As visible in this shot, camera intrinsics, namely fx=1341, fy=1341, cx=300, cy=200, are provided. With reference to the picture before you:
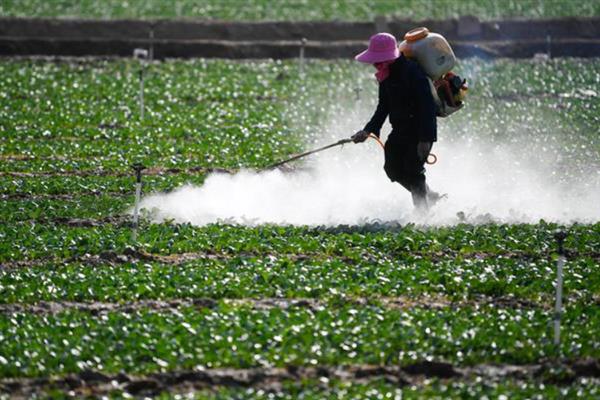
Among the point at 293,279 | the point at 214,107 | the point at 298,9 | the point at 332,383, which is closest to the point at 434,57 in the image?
the point at 293,279

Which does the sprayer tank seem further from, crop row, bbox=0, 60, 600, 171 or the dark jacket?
crop row, bbox=0, 60, 600, 171

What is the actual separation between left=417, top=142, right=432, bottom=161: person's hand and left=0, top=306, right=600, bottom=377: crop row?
3.67 metres

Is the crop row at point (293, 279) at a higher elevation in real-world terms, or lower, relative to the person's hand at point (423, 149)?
lower

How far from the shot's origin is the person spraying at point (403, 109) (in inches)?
579

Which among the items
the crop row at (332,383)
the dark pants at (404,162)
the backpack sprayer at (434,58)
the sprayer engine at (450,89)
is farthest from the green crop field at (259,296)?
the backpack sprayer at (434,58)

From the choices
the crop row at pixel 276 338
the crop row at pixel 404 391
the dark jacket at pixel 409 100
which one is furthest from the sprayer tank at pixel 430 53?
the crop row at pixel 404 391

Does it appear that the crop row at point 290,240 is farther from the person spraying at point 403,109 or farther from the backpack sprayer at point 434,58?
the backpack sprayer at point 434,58

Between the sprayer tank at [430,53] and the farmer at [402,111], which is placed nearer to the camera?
the farmer at [402,111]

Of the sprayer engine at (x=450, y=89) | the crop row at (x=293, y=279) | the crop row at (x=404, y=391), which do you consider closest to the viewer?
the crop row at (x=404, y=391)

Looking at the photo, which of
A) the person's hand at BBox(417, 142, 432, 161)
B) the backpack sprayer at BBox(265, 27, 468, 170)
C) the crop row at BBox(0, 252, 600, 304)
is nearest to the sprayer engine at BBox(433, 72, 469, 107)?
the backpack sprayer at BBox(265, 27, 468, 170)

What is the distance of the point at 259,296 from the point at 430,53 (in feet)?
14.0

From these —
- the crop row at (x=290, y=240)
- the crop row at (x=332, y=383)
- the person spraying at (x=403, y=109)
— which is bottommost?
the crop row at (x=332, y=383)

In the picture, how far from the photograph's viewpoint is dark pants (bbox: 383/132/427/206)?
1505 cm

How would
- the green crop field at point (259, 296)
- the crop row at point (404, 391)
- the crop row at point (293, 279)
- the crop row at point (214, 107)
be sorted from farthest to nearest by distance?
1. the crop row at point (214, 107)
2. the crop row at point (293, 279)
3. the green crop field at point (259, 296)
4. the crop row at point (404, 391)
